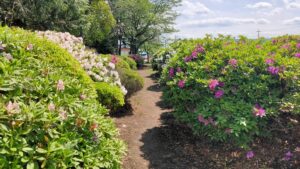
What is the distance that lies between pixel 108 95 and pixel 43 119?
4088mm

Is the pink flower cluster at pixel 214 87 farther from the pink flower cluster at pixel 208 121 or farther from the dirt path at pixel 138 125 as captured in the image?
the dirt path at pixel 138 125

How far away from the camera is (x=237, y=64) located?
443 cm

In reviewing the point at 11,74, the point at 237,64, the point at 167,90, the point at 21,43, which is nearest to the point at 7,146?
the point at 11,74

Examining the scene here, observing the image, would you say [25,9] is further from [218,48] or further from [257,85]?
[257,85]

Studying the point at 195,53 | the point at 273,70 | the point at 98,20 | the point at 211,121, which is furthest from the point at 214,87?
the point at 98,20

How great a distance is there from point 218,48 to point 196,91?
3.90 ft

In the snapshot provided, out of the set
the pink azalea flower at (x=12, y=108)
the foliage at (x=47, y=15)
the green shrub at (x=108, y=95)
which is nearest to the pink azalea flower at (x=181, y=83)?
the green shrub at (x=108, y=95)

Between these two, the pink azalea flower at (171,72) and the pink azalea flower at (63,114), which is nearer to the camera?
the pink azalea flower at (63,114)

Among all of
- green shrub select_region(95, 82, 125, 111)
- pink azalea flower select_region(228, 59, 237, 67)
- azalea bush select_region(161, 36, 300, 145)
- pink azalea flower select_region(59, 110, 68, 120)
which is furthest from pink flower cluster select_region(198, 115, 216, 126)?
pink azalea flower select_region(59, 110, 68, 120)

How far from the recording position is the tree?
2638 centimetres

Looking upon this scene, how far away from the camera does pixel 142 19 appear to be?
2738cm

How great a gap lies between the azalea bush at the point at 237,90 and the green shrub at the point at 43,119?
6.06ft

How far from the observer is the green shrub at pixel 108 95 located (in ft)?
19.6

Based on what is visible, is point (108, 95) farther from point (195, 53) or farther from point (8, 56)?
point (8, 56)
